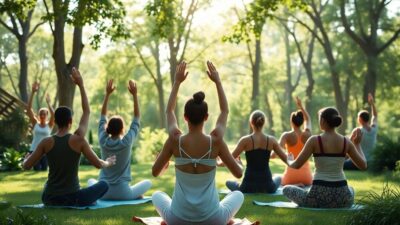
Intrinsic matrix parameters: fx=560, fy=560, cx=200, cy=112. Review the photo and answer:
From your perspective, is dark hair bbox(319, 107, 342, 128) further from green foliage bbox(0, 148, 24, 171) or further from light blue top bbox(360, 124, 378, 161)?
green foliage bbox(0, 148, 24, 171)

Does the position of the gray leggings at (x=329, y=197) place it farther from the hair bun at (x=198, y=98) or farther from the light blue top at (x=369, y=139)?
the light blue top at (x=369, y=139)

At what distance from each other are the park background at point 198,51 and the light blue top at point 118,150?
17.2 feet

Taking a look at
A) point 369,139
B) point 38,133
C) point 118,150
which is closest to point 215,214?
point 118,150

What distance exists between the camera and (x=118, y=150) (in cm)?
988

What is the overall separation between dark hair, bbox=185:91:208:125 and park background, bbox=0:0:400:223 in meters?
8.62

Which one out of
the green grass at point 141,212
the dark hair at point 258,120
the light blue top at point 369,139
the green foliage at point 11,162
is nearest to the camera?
the green grass at point 141,212

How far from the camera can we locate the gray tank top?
27.4ft

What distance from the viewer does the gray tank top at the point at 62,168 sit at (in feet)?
27.4

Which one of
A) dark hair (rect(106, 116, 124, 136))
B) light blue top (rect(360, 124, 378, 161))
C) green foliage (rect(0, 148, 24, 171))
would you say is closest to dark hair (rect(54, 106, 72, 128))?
dark hair (rect(106, 116, 124, 136))

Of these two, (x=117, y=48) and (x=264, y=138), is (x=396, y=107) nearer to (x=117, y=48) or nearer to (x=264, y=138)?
(x=117, y=48)

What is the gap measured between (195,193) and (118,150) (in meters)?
3.84

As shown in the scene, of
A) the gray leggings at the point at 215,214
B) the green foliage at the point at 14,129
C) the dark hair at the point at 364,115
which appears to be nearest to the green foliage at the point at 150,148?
the green foliage at the point at 14,129

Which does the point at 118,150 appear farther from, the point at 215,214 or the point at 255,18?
the point at 255,18

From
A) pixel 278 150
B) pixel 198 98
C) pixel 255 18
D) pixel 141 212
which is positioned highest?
pixel 255 18
